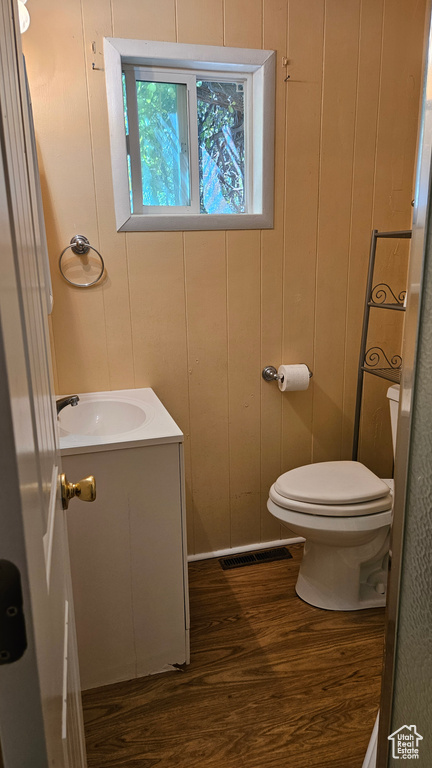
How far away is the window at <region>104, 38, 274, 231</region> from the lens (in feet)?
6.70

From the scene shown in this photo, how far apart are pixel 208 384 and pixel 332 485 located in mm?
658

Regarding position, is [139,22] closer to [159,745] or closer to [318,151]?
[318,151]

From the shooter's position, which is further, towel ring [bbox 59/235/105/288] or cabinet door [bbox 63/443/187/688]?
towel ring [bbox 59/235/105/288]

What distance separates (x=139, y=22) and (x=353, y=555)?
81.4 inches

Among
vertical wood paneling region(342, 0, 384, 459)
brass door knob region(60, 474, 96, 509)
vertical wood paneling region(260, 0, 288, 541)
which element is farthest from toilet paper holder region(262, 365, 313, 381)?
brass door knob region(60, 474, 96, 509)

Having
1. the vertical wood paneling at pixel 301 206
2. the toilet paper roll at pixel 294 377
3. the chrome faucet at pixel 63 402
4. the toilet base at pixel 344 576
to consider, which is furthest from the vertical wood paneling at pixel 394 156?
the chrome faucet at pixel 63 402

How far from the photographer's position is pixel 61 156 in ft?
6.47

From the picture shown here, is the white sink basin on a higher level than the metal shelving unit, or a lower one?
lower

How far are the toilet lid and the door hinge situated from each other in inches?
63.2

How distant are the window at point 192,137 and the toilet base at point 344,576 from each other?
1316 mm

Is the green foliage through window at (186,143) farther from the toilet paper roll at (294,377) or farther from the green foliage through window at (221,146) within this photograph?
the toilet paper roll at (294,377)

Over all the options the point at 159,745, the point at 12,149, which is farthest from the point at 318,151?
the point at 159,745

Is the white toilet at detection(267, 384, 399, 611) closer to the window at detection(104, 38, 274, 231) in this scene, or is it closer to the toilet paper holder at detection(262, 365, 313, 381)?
the toilet paper holder at detection(262, 365, 313, 381)

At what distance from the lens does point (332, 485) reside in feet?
6.75
